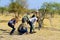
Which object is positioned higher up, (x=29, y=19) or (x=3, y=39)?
(x=29, y=19)

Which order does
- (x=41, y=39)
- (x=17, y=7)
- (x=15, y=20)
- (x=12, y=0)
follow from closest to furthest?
1. (x=41, y=39)
2. (x=15, y=20)
3. (x=12, y=0)
4. (x=17, y=7)

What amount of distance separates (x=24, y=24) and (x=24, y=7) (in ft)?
81.4

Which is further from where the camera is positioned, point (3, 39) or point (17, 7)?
point (17, 7)

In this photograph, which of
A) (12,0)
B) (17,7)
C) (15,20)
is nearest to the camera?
(15,20)

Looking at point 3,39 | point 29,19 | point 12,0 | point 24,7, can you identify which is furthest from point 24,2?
point 3,39

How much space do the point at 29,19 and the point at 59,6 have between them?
2233cm

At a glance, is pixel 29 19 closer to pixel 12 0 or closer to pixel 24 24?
pixel 24 24

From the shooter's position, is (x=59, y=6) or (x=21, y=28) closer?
(x=21, y=28)

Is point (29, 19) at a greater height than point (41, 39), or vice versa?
point (29, 19)

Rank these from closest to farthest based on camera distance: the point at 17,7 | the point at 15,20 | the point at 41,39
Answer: the point at 41,39, the point at 15,20, the point at 17,7

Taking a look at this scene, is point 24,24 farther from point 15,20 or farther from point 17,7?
point 17,7

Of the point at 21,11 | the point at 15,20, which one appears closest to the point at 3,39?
the point at 15,20

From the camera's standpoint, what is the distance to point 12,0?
119ft

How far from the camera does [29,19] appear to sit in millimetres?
15727
